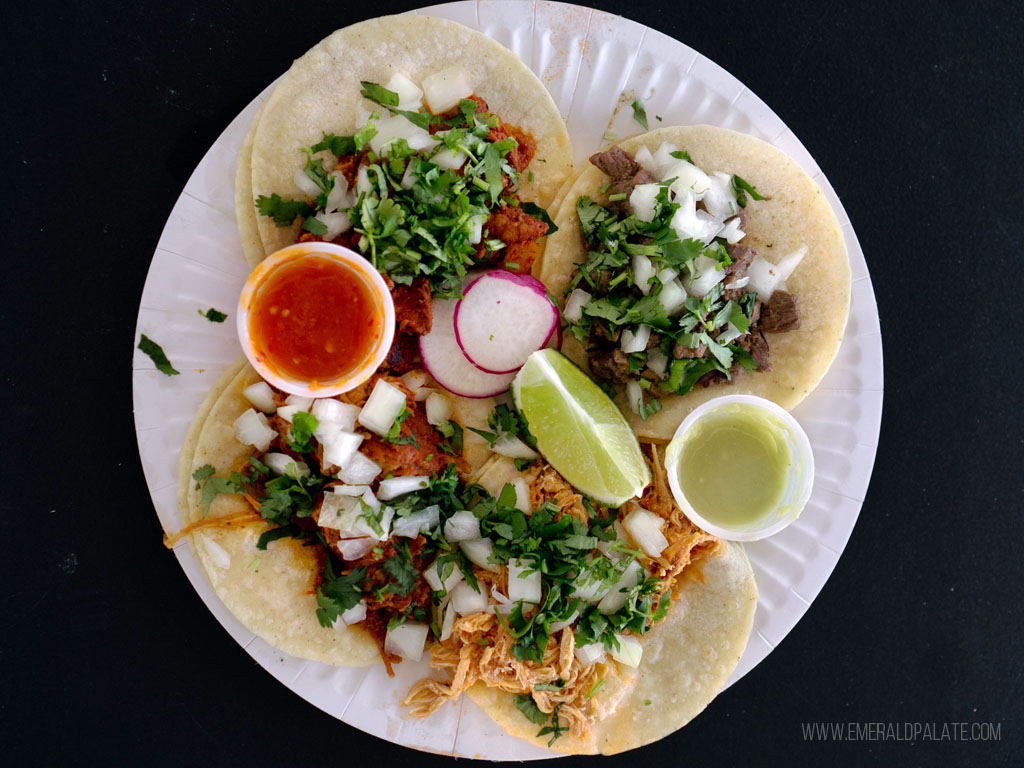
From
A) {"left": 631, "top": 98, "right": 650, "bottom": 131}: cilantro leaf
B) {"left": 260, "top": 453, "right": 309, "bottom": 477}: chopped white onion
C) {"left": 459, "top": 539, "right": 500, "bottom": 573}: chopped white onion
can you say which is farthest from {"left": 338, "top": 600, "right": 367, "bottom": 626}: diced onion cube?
{"left": 631, "top": 98, "right": 650, "bottom": 131}: cilantro leaf

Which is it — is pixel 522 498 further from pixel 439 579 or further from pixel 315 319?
pixel 315 319

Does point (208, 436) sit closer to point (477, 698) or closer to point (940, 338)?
point (477, 698)

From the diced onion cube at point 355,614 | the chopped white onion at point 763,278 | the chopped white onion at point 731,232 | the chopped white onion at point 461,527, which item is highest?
the chopped white onion at point 731,232

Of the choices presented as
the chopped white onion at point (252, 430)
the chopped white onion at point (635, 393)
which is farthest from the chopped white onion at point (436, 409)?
the chopped white onion at point (635, 393)

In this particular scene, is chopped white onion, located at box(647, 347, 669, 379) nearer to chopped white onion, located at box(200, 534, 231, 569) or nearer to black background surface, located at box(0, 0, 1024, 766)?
black background surface, located at box(0, 0, 1024, 766)

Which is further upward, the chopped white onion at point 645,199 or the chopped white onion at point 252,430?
the chopped white onion at point 645,199

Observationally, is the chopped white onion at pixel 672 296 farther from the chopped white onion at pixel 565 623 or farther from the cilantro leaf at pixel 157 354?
the cilantro leaf at pixel 157 354

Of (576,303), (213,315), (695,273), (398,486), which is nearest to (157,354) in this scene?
(213,315)
